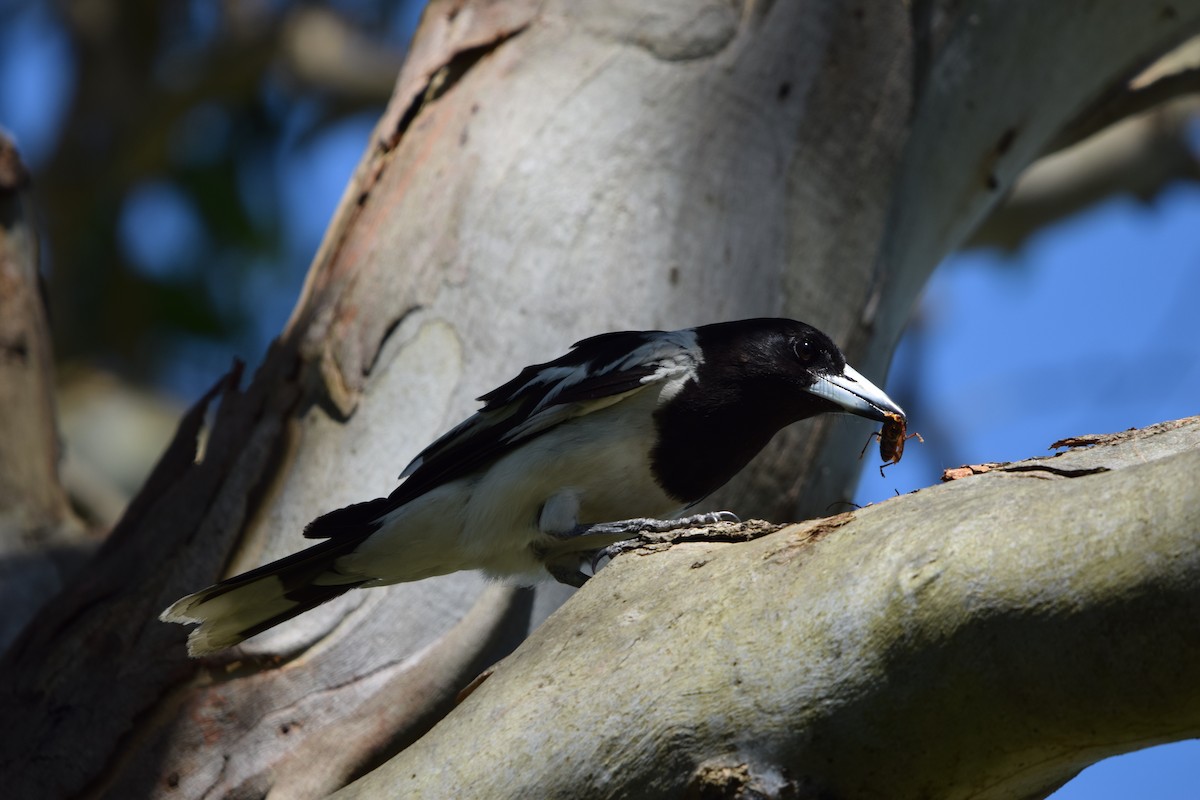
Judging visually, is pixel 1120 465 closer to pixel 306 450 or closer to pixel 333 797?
pixel 333 797

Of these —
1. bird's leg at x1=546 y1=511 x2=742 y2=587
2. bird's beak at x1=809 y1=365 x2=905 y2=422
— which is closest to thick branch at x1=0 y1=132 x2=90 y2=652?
bird's leg at x1=546 y1=511 x2=742 y2=587

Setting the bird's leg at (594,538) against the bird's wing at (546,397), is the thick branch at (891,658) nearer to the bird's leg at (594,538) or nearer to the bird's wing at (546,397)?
the bird's leg at (594,538)

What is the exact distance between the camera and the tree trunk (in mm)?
Answer: 3172

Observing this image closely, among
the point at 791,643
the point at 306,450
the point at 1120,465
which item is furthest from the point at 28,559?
the point at 1120,465

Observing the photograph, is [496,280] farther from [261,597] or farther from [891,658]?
[891,658]

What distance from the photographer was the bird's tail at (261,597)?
315 centimetres

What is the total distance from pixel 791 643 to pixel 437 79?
267 cm

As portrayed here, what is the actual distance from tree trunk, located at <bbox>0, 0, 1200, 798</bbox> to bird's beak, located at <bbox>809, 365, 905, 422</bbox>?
0.34 meters

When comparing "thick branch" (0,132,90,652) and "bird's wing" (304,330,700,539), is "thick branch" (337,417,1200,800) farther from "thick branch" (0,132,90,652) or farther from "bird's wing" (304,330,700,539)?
"thick branch" (0,132,90,652)

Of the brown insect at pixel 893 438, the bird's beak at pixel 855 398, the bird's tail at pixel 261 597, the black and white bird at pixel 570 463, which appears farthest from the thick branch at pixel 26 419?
the brown insect at pixel 893 438

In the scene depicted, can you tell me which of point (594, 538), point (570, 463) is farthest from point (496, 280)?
point (594, 538)

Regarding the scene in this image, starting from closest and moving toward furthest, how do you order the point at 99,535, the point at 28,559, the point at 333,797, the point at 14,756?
1. the point at 333,797
2. the point at 14,756
3. the point at 28,559
4. the point at 99,535

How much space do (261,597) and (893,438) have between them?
1802mm

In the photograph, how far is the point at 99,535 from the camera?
475 centimetres
